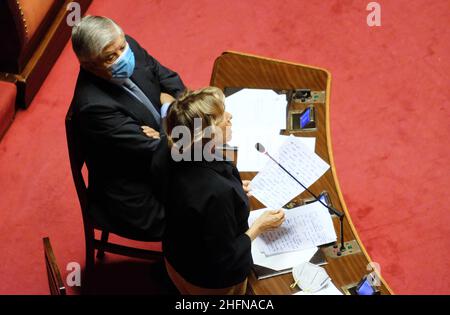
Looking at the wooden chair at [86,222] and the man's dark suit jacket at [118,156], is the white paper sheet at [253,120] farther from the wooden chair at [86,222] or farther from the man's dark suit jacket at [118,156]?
the wooden chair at [86,222]

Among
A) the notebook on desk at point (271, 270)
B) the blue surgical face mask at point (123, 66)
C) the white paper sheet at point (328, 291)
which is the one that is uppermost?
the blue surgical face mask at point (123, 66)

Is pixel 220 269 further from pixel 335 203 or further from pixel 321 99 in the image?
pixel 321 99

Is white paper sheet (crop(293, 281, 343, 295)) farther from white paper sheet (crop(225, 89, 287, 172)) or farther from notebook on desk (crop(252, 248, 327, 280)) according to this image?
white paper sheet (crop(225, 89, 287, 172))

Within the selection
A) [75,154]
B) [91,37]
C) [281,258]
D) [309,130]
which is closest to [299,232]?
[281,258]

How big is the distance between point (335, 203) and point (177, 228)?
0.69 meters

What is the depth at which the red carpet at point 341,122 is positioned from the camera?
10.5 feet

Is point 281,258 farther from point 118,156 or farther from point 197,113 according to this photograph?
point 118,156

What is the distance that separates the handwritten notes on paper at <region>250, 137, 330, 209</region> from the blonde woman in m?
0.30

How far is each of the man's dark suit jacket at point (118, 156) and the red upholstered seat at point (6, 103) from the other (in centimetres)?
120

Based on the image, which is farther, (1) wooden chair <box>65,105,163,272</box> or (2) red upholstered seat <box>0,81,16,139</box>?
(2) red upholstered seat <box>0,81,16,139</box>

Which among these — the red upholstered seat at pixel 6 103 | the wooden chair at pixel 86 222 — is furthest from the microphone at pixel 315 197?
the red upholstered seat at pixel 6 103

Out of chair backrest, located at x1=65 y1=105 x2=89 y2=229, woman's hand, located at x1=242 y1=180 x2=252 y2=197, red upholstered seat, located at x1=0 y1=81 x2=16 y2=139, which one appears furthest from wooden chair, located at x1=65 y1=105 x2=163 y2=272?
red upholstered seat, located at x1=0 y1=81 x2=16 y2=139

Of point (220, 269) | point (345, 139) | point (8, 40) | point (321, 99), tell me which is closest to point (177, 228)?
point (220, 269)

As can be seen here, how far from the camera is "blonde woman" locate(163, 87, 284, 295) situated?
1.96 meters
